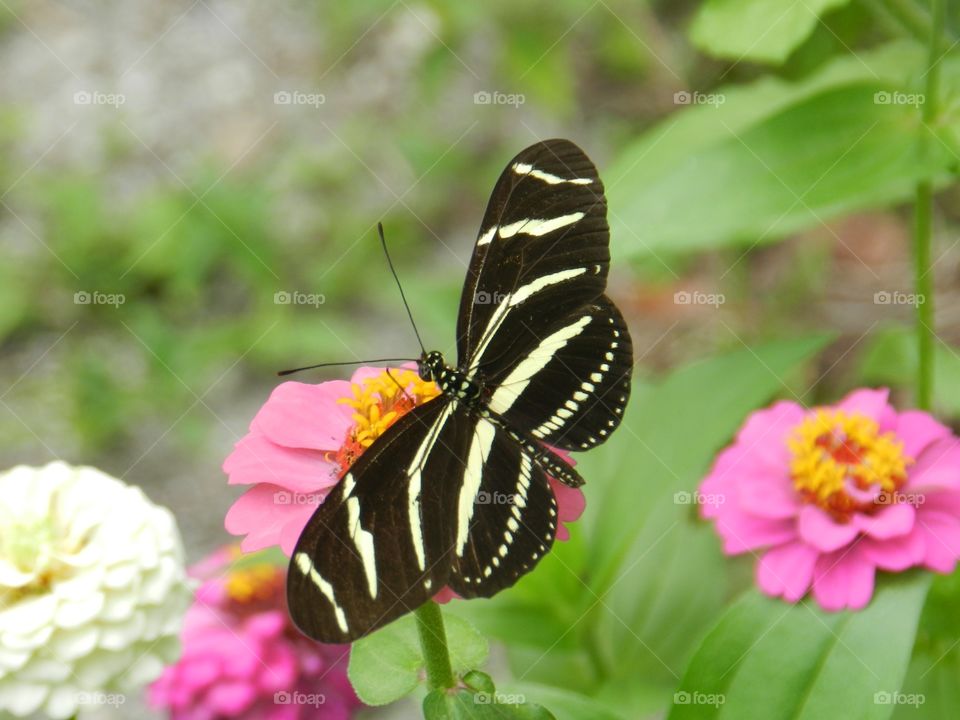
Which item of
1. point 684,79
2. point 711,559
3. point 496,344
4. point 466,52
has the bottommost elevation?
point 711,559

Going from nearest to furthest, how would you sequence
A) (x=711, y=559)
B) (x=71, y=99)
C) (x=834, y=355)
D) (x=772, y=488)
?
1. (x=772, y=488)
2. (x=711, y=559)
3. (x=834, y=355)
4. (x=71, y=99)

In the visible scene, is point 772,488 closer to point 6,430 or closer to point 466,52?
point 6,430

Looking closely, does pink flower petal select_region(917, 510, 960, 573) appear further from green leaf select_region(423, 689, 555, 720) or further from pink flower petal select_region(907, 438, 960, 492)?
green leaf select_region(423, 689, 555, 720)

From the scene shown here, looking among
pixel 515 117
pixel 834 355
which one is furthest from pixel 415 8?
pixel 834 355

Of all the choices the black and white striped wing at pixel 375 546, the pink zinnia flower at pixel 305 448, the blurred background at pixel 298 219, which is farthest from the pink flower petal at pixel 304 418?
the blurred background at pixel 298 219
